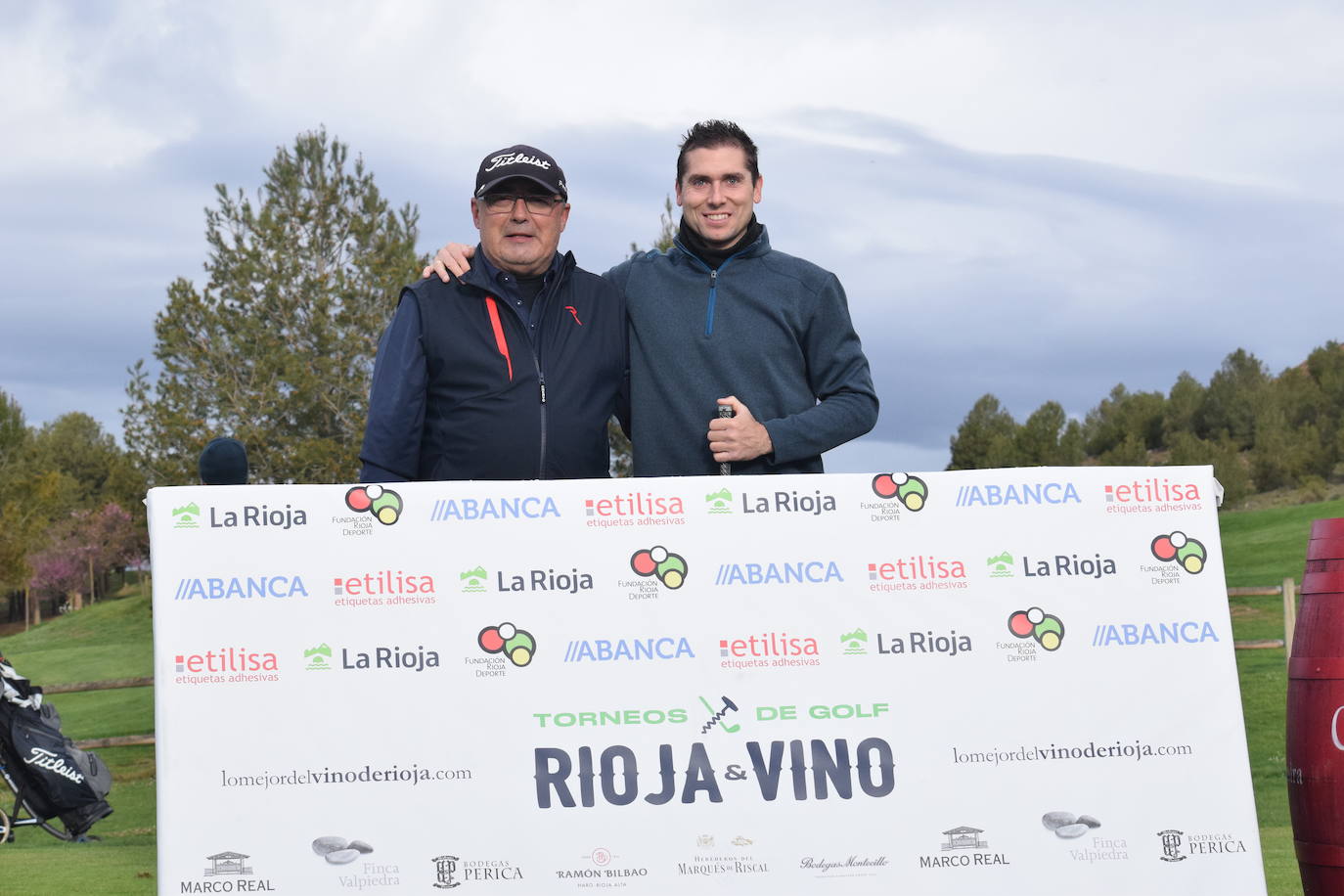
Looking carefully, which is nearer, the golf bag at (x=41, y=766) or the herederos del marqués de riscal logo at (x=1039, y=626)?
the herederos del marqués de riscal logo at (x=1039, y=626)

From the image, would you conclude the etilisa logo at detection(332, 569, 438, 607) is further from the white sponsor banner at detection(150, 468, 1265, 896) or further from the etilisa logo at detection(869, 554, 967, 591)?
the etilisa logo at detection(869, 554, 967, 591)

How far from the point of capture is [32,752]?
10836 millimetres

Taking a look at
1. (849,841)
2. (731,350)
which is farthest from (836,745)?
(731,350)

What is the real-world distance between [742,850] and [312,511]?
149 cm

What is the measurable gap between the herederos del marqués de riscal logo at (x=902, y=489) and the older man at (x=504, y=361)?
1.00 metres

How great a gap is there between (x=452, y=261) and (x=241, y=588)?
129 centimetres

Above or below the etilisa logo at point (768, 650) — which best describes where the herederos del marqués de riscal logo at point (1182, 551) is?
above

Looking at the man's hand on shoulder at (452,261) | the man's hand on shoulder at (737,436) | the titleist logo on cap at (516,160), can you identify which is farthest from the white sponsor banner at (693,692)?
the titleist logo on cap at (516,160)

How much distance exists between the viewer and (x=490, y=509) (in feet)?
11.9

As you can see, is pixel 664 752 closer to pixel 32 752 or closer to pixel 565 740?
pixel 565 740

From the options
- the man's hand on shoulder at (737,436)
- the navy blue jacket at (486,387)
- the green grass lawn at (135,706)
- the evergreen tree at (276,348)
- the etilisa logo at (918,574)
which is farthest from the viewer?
the evergreen tree at (276,348)

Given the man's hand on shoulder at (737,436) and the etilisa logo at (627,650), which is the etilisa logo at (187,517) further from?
the man's hand on shoulder at (737,436)

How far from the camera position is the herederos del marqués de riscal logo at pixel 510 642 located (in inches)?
141

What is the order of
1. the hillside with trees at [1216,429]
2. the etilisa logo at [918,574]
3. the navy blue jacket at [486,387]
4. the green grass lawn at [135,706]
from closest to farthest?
the etilisa logo at [918,574] < the navy blue jacket at [486,387] < the green grass lawn at [135,706] < the hillside with trees at [1216,429]
